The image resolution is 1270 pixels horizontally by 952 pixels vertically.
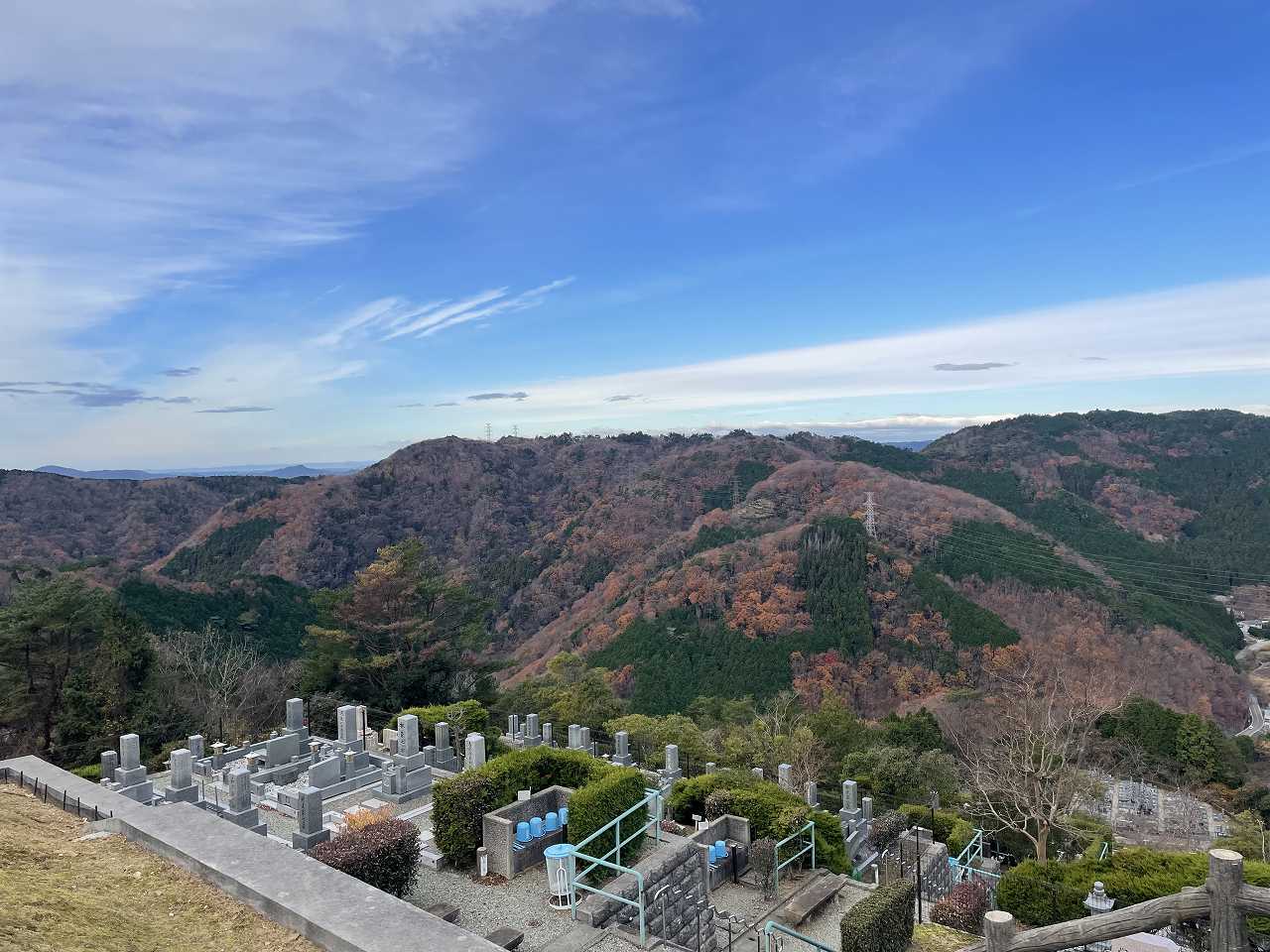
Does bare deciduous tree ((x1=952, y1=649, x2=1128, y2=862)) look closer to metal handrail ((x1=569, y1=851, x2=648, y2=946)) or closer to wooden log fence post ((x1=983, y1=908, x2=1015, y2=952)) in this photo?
metal handrail ((x1=569, y1=851, x2=648, y2=946))

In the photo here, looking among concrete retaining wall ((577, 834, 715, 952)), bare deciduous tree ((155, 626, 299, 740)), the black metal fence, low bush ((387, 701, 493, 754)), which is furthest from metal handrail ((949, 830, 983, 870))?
bare deciduous tree ((155, 626, 299, 740))

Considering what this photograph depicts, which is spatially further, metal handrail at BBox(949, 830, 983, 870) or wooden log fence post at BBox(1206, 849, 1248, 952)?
metal handrail at BBox(949, 830, 983, 870)

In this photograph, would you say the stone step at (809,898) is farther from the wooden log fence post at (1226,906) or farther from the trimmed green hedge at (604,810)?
the wooden log fence post at (1226,906)

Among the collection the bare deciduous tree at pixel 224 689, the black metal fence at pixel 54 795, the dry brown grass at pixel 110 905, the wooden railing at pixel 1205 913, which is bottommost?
the bare deciduous tree at pixel 224 689

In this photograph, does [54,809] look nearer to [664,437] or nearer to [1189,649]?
[1189,649]

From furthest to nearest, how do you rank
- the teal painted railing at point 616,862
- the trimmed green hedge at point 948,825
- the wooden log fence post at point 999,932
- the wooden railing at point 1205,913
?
the trimmed green hedge at point 948,825, the teal painted railing at point 616,862, the wooden log fence post at point 999,932, the wooden railing at point 1205,913

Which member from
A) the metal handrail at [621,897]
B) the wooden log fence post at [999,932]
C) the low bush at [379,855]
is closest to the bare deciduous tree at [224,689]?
the low bush at [379,855]

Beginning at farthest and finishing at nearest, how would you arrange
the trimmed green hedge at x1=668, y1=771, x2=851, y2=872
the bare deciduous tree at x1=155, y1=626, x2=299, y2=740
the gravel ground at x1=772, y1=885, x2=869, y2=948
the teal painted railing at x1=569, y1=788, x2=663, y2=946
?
the bare deciduous tree at x1=155, y1=626, x2=299, y2=740 → the trimmed green hedge at x1=668, y1=771, x2=851, y2=872 → the gravel ground at x1=772, y1=885, x2=869, y2=948 → the teal painted railing at x1=569, y1=788, x2=663, y2=946
